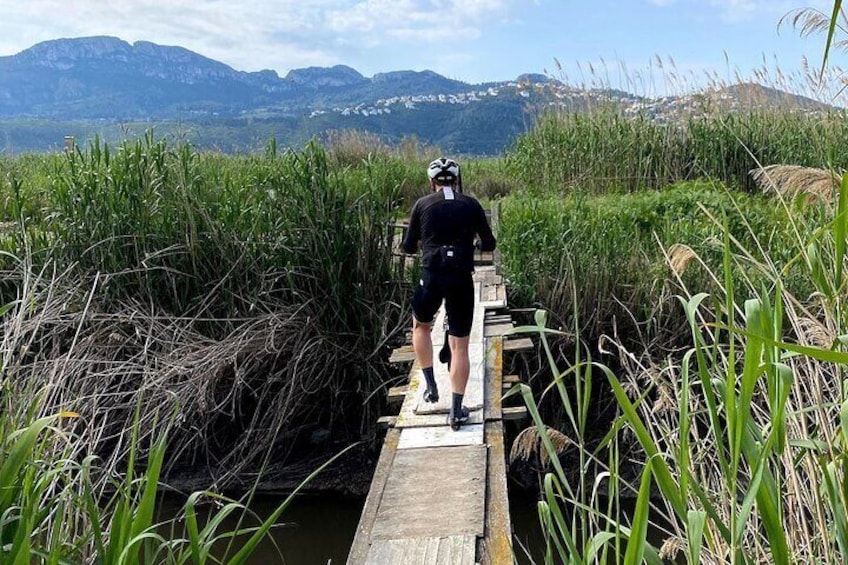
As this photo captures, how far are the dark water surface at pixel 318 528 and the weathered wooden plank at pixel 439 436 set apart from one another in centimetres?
125

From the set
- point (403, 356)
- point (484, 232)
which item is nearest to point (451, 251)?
point (484, 232)

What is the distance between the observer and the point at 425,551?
3.00 meters

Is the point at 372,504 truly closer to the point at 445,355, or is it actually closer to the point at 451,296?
the point at 451,296

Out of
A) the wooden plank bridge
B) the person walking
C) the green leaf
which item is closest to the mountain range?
the person walking

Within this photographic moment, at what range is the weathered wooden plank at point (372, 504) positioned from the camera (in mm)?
3033

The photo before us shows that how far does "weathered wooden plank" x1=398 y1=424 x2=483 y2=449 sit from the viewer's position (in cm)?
392

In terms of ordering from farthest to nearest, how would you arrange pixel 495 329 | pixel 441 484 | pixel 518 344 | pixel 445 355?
pixel 495 329 < pixel 518 344 < pixel 445 355 < pixel 441 484

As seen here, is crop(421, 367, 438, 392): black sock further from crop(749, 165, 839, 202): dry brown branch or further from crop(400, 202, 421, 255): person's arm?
crop(749, 165, 839, 202): dry brown branch

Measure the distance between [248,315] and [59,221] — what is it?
162 centimetres

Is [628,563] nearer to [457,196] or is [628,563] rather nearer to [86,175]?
[457,196]

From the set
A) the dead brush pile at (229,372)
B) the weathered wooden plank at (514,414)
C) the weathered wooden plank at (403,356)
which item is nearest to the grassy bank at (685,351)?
the weathered wooden plank at (514,414)

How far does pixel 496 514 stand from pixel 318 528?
2.79 m

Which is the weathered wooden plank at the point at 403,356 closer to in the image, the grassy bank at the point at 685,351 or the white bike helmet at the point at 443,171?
the grassy bank at the point at 685,351

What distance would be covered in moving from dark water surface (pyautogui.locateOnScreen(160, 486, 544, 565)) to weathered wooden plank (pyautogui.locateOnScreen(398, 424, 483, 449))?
1.25 meters
